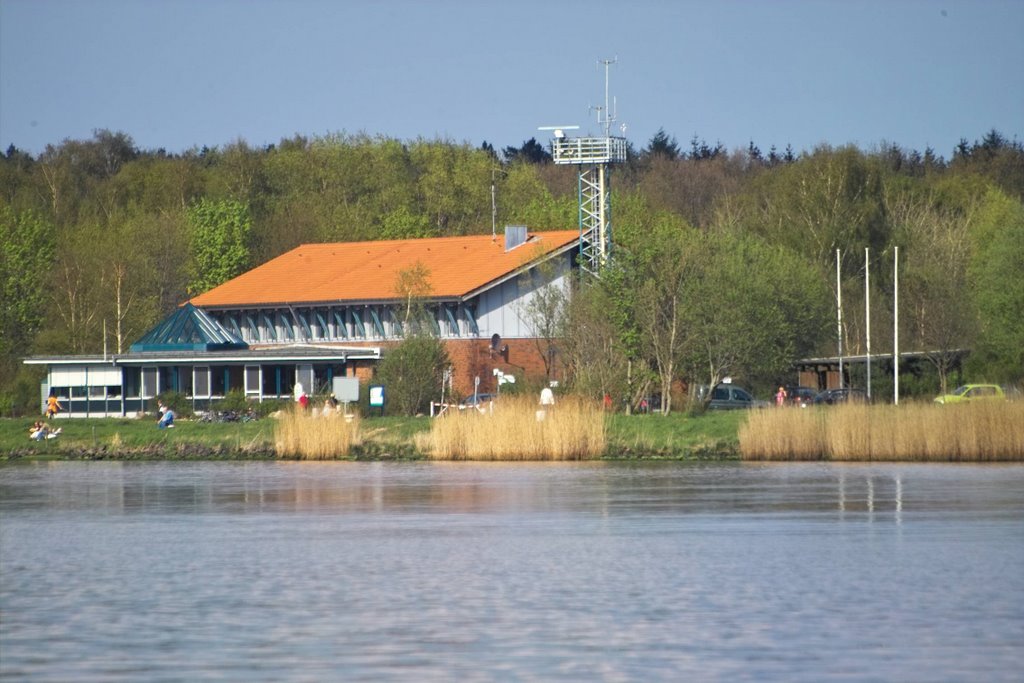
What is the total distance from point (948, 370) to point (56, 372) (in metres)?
37.2

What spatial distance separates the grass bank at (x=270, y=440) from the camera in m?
44.3

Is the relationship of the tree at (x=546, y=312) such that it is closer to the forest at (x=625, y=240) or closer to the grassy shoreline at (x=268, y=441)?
the forest at (x=625, y=240)

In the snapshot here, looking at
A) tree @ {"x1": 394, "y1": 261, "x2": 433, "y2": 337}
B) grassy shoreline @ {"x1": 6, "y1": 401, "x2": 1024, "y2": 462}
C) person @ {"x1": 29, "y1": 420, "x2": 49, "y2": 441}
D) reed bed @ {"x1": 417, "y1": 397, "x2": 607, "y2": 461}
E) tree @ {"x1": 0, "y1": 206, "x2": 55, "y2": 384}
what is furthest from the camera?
tree @ {"x1": 0, "y1": 206, "x2": 55, "y2": 384}

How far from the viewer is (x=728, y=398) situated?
61.8 metres

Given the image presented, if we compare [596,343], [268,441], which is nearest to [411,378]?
[596,343]

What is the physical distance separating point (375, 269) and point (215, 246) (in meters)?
20.0

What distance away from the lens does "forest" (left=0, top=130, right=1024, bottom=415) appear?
60.5m

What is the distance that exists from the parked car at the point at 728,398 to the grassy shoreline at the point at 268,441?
5.95 m

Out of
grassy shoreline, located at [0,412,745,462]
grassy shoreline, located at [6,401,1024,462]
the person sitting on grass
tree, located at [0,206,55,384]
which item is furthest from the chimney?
the person sitting on grass

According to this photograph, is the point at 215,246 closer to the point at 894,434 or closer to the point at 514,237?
the point at 514,237

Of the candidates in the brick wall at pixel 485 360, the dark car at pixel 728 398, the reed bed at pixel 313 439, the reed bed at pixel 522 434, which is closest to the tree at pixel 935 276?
the dark car at pixel 728 398

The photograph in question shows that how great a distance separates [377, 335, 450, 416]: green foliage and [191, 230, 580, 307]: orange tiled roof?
9409mm

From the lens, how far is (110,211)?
338 ft

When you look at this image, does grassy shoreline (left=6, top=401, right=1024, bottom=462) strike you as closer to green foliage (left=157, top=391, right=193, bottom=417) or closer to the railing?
green foliage (left=157, top=391, right=193, bottom=417)
